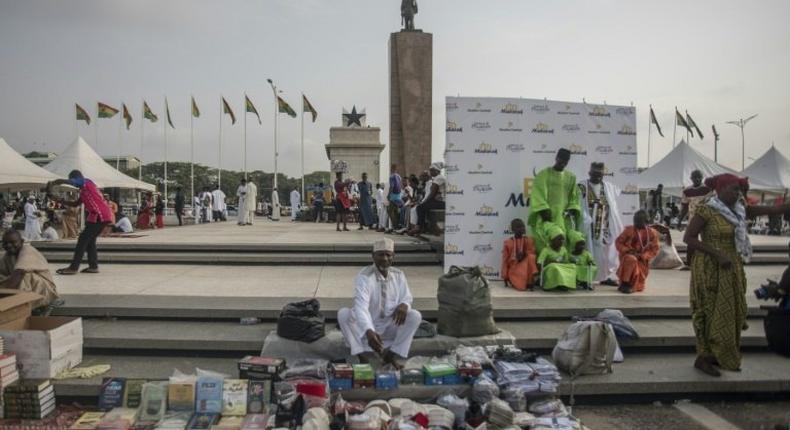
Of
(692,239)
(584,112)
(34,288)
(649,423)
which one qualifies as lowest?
(649,423)

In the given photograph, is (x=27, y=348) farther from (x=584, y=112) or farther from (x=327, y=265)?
(x=584, y=112)

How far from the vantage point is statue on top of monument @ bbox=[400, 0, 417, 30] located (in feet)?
57.4

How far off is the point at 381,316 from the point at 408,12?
15.3m

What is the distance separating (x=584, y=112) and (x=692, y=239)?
3.96 m

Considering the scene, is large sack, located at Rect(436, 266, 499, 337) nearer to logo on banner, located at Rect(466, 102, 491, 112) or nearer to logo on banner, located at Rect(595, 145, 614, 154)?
logo on banner, located at Rect(466, 102, 491, 112)

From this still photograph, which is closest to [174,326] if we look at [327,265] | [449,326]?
[449,326]

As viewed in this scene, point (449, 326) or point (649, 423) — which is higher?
point (449, 326)

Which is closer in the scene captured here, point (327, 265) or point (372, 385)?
point (372, 385)

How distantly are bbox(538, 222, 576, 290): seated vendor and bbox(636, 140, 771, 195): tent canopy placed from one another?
14837 millimetres

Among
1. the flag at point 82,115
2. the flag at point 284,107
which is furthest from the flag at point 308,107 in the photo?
the flag at point 82,115

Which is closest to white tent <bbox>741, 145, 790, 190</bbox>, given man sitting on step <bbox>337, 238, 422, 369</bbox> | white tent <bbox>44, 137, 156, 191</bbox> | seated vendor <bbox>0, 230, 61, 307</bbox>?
man sitting on step <bbox>337, 238, 422, 369</bbox>

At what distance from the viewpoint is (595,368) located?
13.8 feet

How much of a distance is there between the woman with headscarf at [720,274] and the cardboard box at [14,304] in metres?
5.58

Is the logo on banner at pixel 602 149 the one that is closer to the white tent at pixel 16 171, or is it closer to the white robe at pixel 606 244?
the white robe at pixel 606 244
